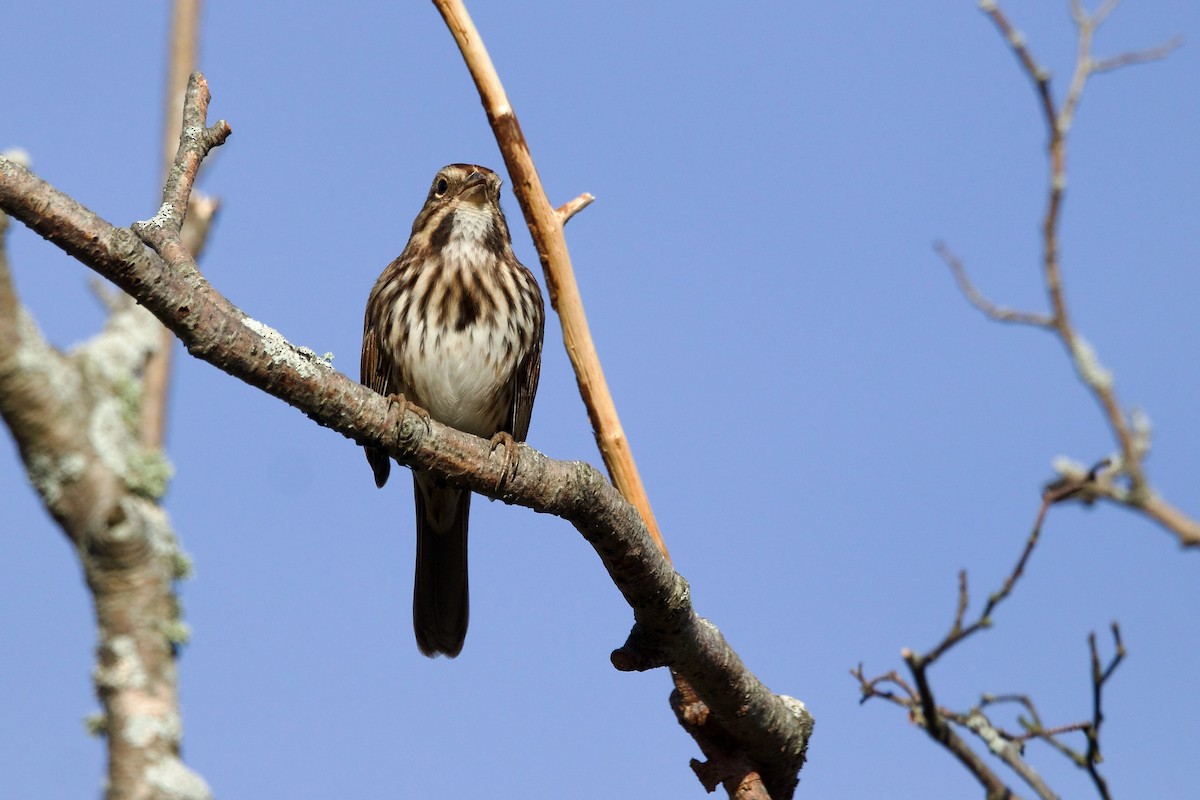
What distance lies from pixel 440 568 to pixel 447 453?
2.15m

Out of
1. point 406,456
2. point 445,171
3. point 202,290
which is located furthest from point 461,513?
point 202,290

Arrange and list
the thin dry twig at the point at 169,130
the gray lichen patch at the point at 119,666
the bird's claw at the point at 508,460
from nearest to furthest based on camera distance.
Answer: the bird's claw at the point at 508,460, the gray lichen patch at the point at 119,666, the thin dry twig at the point at 169,130

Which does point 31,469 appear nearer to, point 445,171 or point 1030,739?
point 445,171

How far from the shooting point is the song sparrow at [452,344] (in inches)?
193

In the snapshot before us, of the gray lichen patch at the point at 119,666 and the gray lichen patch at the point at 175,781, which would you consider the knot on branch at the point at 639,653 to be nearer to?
the gray lichen patch at the point at 175,781

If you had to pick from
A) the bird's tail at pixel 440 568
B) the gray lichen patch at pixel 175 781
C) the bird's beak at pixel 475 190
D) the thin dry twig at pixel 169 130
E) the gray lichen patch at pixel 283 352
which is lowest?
the gray lichen patch at pixel 283 352

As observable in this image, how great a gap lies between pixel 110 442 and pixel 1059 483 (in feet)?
21.1

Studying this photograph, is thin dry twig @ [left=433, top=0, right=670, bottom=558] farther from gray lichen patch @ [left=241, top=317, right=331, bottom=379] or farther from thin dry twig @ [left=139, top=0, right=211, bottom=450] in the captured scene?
thin dry twig @ [left=139, top=0, right=211, bottom=450]

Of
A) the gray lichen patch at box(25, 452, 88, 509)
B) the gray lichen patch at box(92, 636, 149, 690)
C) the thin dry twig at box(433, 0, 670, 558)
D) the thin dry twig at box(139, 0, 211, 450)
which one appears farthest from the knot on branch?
the thin dry twig at box(139, 0, 211, 450)

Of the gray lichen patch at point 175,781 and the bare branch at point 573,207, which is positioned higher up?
the bare branch at point 573,207

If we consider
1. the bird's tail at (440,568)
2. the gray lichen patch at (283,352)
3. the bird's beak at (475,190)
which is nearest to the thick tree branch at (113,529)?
the bird's tail at (440,568)

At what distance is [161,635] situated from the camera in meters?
6.89

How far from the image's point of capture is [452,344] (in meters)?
4.88

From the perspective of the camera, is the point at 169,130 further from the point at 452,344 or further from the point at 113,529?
the point at 452,344
